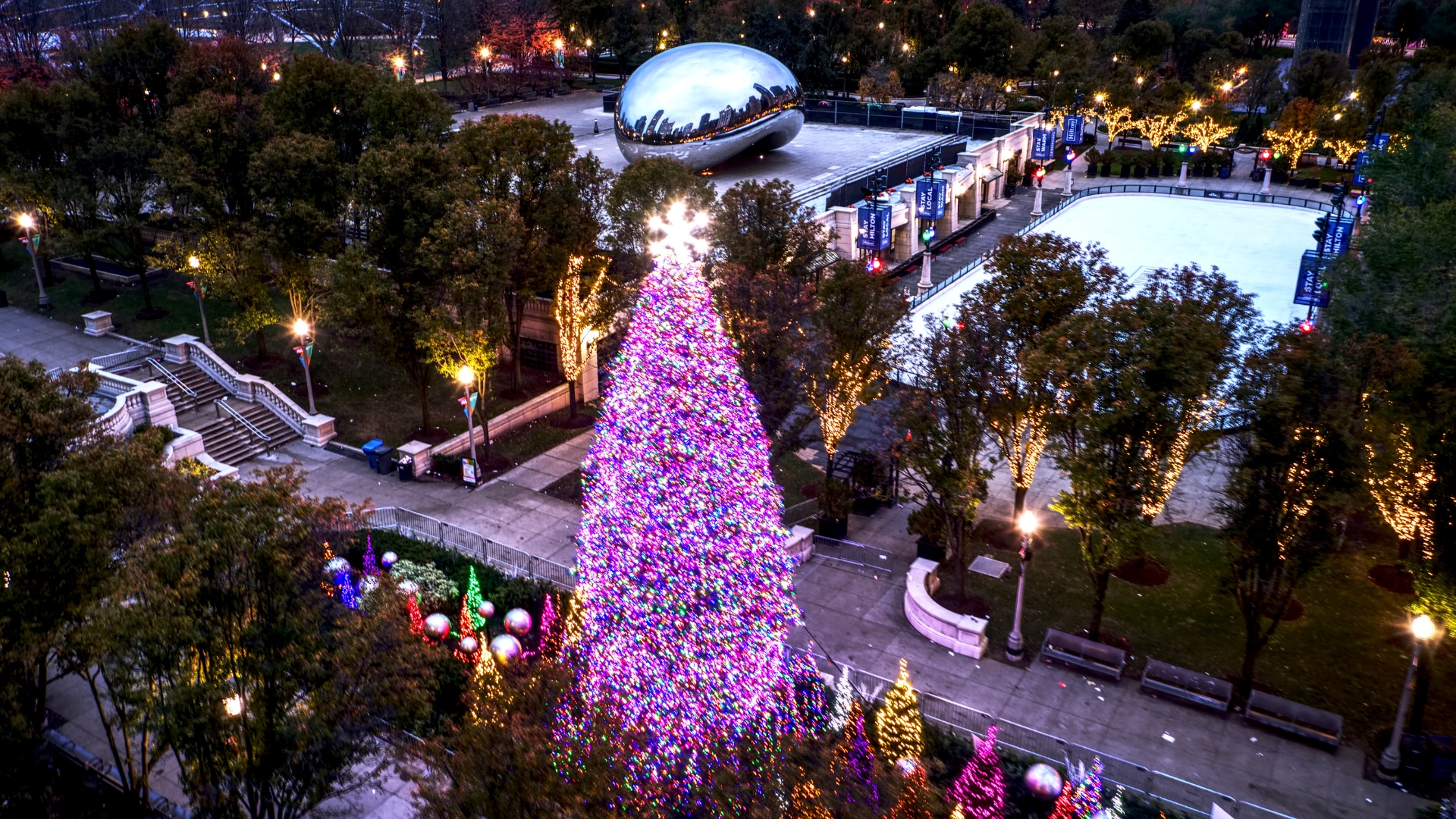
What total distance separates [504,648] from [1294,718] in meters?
16.4

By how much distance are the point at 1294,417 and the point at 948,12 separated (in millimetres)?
90741

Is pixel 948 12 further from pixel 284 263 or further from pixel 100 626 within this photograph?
pixel 100 626

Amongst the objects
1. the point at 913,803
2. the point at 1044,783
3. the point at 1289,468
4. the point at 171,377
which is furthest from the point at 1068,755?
the point at 171,377

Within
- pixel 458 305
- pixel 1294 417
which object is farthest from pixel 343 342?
pixel 1294 417

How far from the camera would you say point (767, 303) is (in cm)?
2681

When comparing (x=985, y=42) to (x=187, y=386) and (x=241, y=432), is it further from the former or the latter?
(x=241, y=432)

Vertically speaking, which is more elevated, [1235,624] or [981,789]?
[981,789]

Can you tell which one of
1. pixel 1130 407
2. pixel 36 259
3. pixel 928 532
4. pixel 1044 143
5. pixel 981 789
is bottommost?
pixel 981 789

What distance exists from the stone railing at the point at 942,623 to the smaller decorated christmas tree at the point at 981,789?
4.75 m

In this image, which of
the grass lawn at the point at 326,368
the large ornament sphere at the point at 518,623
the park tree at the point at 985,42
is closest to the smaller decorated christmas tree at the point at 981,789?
the large ornament sphere at the point at 518,623

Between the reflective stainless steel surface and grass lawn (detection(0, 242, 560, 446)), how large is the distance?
17.0 metres

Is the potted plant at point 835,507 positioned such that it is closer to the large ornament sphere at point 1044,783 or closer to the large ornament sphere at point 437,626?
the large ornament sphere at point 437,626

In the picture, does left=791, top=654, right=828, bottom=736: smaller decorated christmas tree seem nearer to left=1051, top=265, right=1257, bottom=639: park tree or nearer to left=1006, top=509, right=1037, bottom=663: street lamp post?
left=1006, top=509, right=1037, bottom=663: street lamp post

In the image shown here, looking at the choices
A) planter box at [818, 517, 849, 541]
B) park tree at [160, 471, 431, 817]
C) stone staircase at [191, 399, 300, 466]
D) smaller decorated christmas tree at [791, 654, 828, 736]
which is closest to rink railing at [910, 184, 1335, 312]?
planter box at [818, 517, 849, 541]
